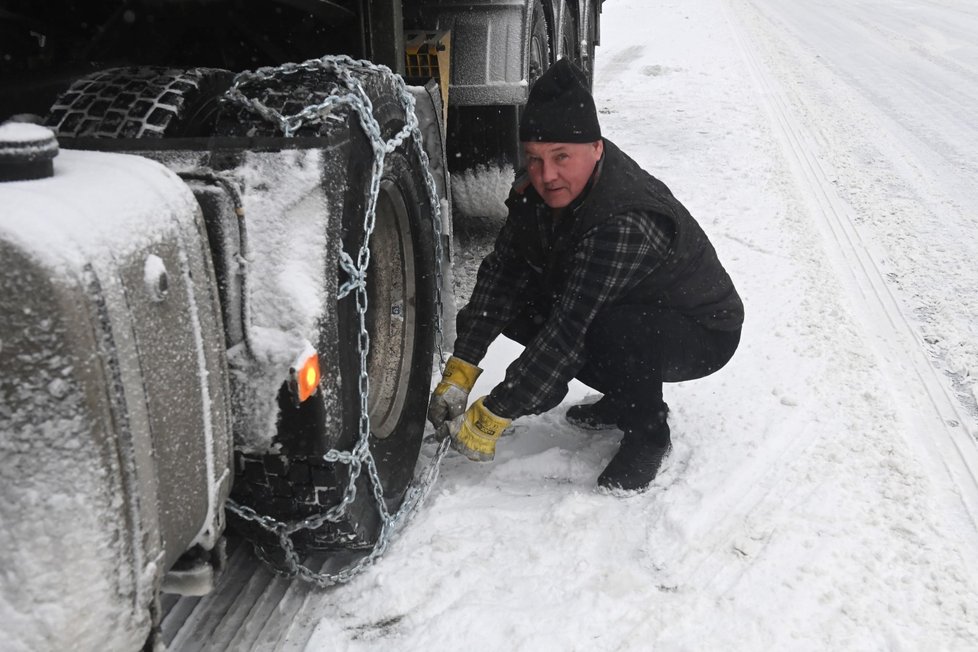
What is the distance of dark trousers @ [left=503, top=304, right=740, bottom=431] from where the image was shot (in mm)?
2445

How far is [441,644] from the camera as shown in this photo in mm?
1935

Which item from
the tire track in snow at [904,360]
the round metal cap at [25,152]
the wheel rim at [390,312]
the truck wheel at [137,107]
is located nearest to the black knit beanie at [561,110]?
the wheel rim at [390,312]

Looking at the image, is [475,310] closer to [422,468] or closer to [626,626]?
[422,468]

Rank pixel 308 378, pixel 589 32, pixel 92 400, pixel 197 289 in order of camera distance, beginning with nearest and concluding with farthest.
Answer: pixel 92 400, pixel 197 289, pixel 308 378, pixel 589 32

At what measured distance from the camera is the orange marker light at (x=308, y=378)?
5.16ft

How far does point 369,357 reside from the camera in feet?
7.59

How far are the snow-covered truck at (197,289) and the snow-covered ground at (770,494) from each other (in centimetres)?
28

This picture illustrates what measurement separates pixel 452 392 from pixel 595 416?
681 millimetres

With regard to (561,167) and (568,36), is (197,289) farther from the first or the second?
(568,36)

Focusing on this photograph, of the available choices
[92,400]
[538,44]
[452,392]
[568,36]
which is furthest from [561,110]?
[568,36]

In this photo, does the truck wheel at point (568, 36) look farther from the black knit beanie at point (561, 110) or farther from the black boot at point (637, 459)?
the black boot at point (637, 459)

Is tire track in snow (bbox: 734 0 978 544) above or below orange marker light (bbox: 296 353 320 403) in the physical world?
below

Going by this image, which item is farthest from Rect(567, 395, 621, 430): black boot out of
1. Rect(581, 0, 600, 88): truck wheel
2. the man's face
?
Rect(581, 0, 600, 88): truck wheel

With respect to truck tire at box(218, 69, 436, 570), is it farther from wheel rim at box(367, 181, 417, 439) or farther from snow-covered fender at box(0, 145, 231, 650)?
snow-covered fender at box(0, 145, 231, 650)
